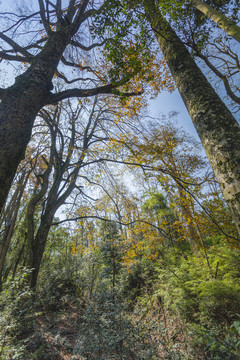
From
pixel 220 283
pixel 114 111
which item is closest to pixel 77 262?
pixel 220 283

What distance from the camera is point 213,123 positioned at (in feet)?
3.99

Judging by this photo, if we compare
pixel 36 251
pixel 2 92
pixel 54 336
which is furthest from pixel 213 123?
pixel 54 336

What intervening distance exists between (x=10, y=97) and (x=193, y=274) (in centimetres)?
689

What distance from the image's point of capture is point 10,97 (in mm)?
1459

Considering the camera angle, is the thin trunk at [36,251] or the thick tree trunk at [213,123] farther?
the thin trunk at [36,251]

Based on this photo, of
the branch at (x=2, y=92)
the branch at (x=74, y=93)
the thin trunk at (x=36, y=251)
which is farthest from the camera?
the thin trunk at (x=36, y=251)

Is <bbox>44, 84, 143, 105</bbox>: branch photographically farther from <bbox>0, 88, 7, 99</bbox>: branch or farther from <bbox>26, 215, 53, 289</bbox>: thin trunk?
<bbox>26, 215, 53, 289</bbox>: thin trunk

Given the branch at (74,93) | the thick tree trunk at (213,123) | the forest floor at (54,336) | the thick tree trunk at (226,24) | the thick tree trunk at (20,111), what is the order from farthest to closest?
the forest floor at (54,336) < the branch at (74,93) < the thick tree trunk at (226,24) < the thick tree trunk at (20,111) < the thick tree trunk at (213,123)

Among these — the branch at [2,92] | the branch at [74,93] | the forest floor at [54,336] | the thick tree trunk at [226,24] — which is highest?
the thick tree trunk at [226,24]

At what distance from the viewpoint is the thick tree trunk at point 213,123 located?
0.99m

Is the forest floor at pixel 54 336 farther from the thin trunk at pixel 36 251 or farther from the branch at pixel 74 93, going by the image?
the branch at pixel 74 93

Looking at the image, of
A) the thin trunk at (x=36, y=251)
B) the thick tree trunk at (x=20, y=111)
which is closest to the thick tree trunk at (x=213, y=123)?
the thick tree trunk at (x=20, y=111)

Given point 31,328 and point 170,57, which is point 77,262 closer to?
point 31,328

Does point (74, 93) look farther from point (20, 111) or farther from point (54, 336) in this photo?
point (54, 336)
